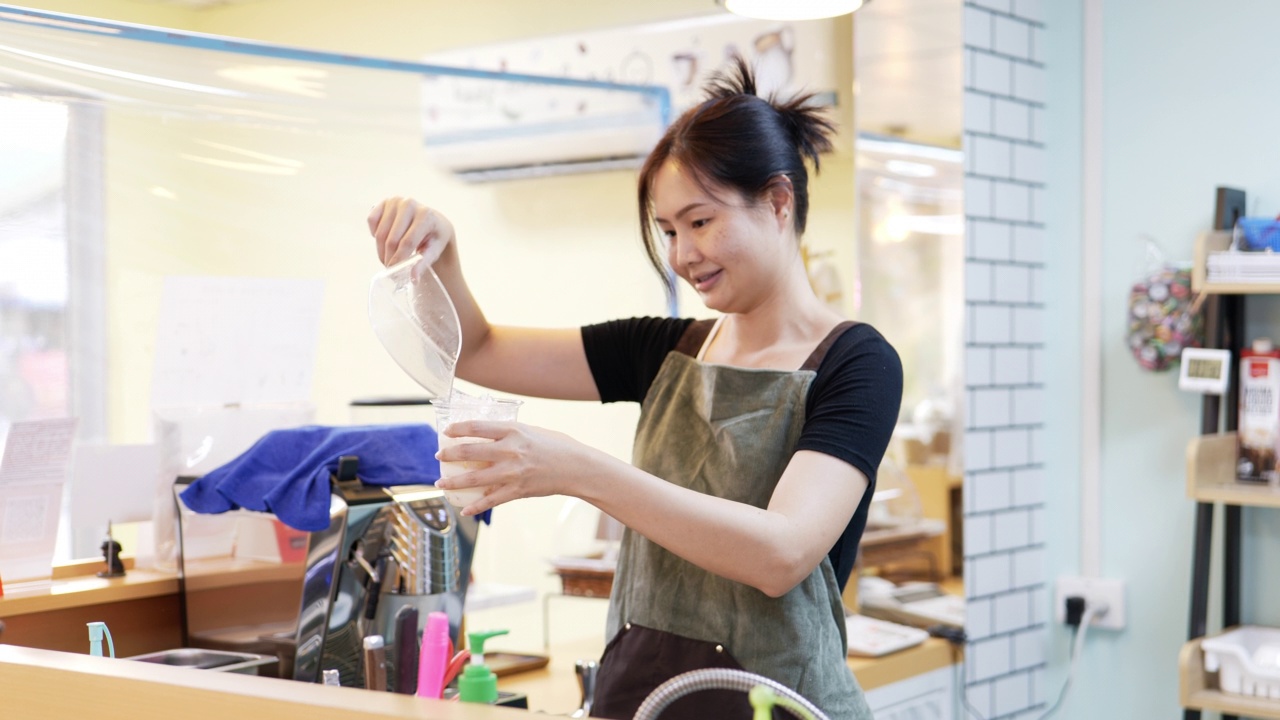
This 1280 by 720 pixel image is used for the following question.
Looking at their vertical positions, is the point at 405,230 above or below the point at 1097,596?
above

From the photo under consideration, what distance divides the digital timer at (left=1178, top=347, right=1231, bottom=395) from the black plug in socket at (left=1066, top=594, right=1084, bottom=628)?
22.9 inches

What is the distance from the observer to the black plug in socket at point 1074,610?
2.97 m

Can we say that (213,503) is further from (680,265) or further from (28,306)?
(680,265)

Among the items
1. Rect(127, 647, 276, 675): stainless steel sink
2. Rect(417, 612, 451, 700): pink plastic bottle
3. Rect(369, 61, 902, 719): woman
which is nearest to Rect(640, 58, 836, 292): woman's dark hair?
Rect(369, 61, 902, 719): woman

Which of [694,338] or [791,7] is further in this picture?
[791,7]

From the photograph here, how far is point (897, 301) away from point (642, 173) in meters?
1.49

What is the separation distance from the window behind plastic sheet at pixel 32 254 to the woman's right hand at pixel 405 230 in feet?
3.38

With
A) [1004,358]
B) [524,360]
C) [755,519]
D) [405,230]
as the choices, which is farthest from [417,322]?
[1004,358]

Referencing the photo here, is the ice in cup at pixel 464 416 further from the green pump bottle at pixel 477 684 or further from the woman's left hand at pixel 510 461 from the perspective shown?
the green pump bottle at pixel 477 684

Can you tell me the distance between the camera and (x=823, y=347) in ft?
5.37

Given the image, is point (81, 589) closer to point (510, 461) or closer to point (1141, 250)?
point (510, 461)

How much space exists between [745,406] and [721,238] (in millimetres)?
230

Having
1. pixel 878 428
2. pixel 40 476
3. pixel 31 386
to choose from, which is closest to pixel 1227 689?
pixel 878 428

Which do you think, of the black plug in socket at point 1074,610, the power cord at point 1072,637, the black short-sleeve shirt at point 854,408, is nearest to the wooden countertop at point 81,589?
the black short-sleeve shirt at point 854,408
